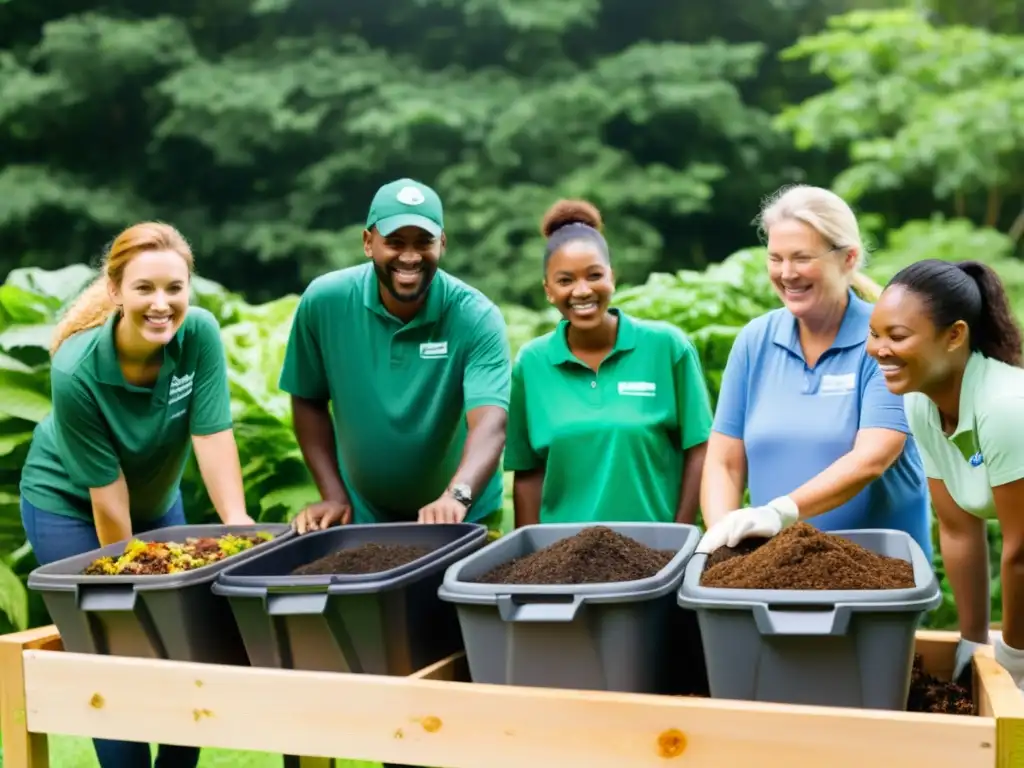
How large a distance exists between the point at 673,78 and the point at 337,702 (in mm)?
9641

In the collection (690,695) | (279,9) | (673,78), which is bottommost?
(690,695)

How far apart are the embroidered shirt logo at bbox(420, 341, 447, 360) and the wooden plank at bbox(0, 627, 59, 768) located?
1.06 m

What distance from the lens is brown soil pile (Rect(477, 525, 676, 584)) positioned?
6.61 ft

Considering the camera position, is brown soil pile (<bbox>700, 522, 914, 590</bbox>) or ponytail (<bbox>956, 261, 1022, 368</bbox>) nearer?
brown soil pile (<bbox>700, 522, 914, 590</bbox>)

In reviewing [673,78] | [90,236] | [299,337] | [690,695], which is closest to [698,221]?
[673,78]

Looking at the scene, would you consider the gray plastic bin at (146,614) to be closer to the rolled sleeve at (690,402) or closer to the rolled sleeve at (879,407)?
the rolled sleeve at (690,402)

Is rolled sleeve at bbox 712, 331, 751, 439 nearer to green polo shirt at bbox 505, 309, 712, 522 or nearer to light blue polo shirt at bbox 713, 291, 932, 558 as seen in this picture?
light blue polo shirt at bbox 713, 291, 932, 558

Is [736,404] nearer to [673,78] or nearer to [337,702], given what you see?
[337,702]

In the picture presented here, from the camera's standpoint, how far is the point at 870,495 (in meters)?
2.54

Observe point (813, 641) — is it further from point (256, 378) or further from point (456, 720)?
point (256, 378)

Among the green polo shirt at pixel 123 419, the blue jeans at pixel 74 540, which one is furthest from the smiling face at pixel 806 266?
the blue jeans at pixel 74 540

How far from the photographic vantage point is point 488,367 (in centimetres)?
285

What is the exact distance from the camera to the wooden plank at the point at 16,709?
2.39 m

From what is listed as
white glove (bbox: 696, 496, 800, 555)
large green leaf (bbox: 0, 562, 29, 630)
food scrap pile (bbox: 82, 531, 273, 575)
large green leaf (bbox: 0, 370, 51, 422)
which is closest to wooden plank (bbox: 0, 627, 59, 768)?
food scrap pile (bbox: 82, 531, 273, 575)
